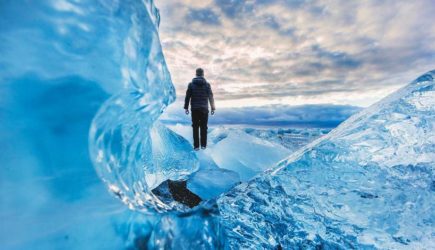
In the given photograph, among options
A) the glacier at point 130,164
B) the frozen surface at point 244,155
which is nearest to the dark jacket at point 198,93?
the frozen surface at point 244,155

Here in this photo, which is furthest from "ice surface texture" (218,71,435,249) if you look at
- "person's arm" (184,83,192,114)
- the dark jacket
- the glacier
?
"person's arm" (184,83,192,114)

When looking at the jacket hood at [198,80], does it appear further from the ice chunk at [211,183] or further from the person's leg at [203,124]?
the ice chunk at [211,183]

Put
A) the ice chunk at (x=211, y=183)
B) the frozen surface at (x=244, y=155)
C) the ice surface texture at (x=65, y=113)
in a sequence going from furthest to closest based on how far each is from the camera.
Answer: the frozen surface at (x=244, y=155) → the ice chunk at (x=211, y=183) → the ice surface texture at (x=65, y=113)

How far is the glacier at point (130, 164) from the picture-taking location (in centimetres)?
93

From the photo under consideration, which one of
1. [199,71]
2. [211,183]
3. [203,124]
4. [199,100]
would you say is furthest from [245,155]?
[199,71]

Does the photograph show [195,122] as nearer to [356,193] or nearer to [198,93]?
[198,93]

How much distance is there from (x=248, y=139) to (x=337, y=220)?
10.4ft

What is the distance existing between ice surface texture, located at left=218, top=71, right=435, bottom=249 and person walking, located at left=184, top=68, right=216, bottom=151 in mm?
3690

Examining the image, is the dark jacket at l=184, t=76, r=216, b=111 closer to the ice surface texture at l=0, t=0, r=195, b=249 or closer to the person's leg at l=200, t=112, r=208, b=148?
the person's leg at l=200, t=112, r=208, b=148

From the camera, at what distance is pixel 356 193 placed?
135 cm

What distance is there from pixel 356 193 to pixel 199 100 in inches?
159

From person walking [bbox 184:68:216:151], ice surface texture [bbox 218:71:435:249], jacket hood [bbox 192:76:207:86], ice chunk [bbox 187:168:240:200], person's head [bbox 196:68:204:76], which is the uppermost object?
person's head [bbox 196:68:204:76]

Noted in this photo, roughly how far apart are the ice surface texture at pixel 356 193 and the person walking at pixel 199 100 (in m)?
3.69

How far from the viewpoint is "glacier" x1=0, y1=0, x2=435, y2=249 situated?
932mm
